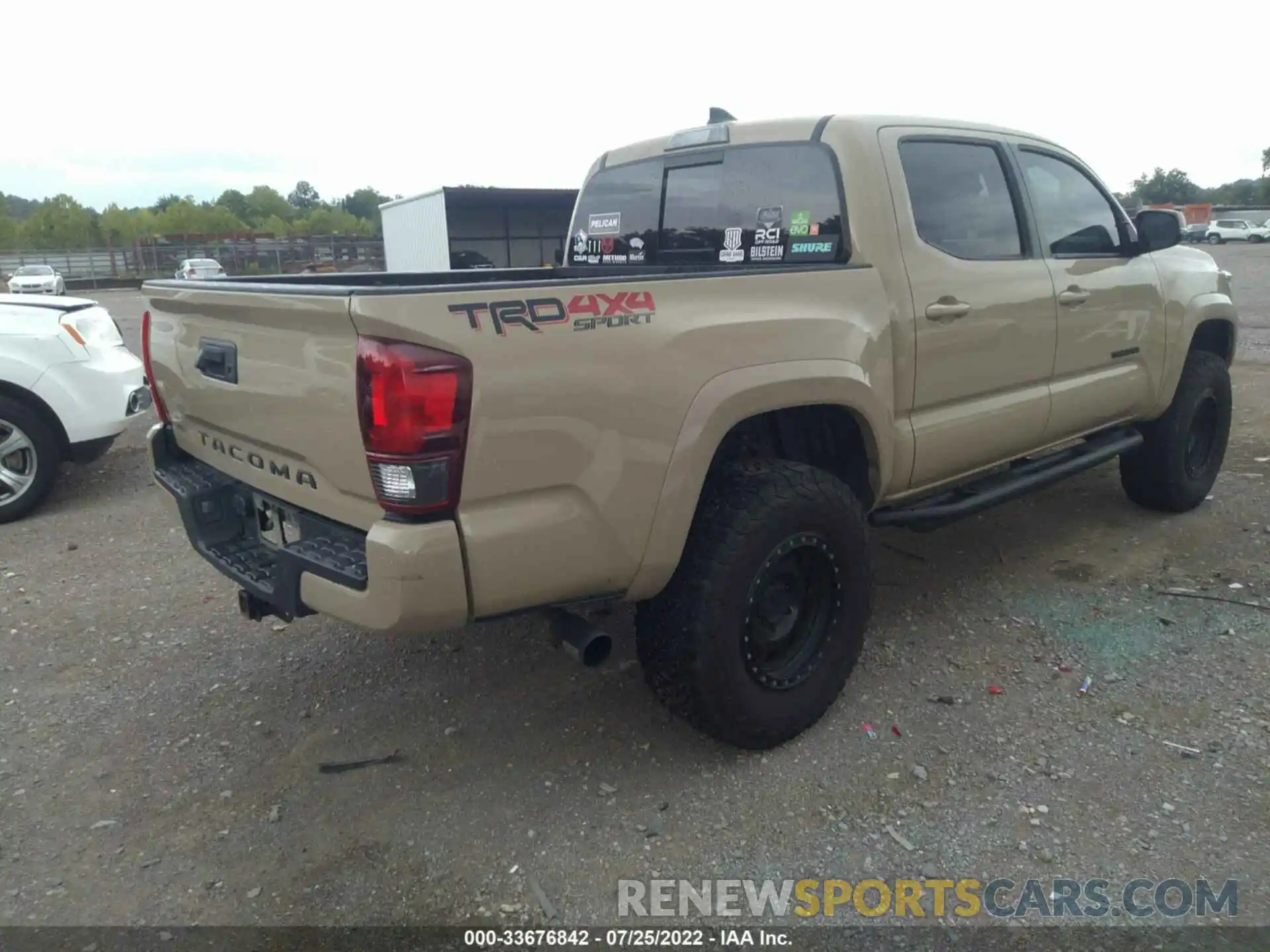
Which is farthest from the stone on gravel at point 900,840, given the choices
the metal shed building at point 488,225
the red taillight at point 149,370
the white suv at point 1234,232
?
the white suv at point 1234,232

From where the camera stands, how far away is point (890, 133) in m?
3.36

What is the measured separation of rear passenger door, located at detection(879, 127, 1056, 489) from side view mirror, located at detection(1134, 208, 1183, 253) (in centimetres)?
81

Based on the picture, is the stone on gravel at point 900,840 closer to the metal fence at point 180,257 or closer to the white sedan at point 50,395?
the white sedan at point 50,395

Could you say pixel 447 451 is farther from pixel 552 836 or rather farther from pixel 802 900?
pixel 802 900

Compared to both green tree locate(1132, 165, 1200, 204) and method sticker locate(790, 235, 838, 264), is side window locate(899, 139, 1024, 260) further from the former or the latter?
green tree locate(1132, 165, 1200, 204)

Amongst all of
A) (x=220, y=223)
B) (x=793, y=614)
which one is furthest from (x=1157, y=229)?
(x=220, y=223)

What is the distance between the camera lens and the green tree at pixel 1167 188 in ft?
255

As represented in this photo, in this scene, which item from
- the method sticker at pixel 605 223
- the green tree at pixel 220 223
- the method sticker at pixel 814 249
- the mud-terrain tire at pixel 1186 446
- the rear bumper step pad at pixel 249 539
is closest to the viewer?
the rear bumper step pad at pixel 249 539

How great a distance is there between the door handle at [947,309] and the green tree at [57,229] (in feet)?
223

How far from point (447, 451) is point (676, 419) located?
0.66 metres

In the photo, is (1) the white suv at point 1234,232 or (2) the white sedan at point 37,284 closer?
(2) the white sedan at point 37,284

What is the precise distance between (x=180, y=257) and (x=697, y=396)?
170 feet

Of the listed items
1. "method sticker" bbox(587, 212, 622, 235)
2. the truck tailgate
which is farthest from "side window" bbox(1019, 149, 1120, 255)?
the truck tailgate

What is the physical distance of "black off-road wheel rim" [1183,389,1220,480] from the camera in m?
5.08
